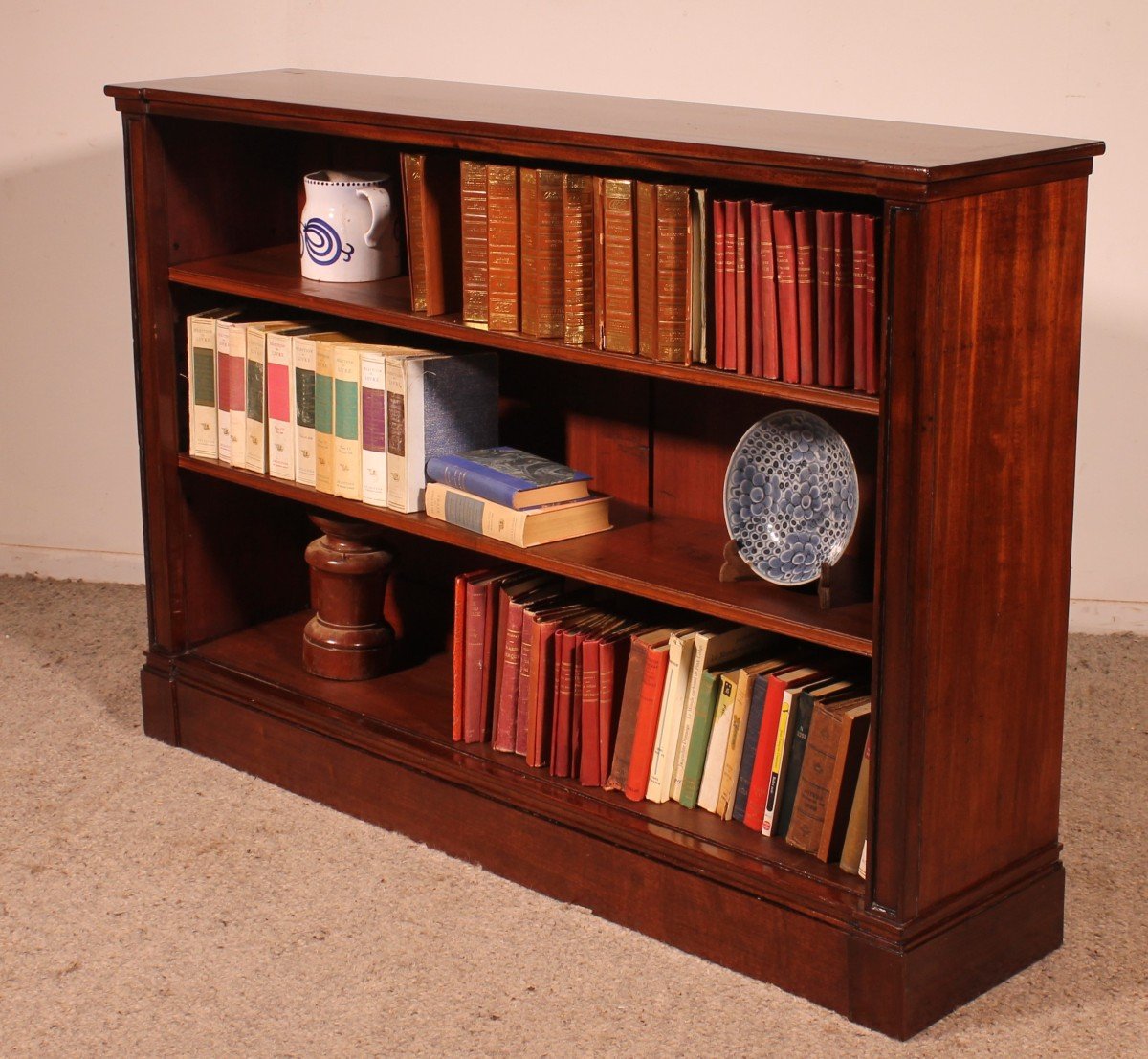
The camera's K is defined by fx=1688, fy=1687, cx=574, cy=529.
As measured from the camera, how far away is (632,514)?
9.05 ft

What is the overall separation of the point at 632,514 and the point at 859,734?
2.06 ft

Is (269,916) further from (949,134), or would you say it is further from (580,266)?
(949,134)

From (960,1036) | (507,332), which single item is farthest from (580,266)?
(960,1036)

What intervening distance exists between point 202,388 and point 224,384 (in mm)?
53

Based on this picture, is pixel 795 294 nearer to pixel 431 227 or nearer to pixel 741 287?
pixel 741 287

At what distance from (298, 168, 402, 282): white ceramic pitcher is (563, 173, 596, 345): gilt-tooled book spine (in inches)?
20.9

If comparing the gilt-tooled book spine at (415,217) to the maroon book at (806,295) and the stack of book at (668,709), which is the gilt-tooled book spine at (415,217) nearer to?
the stack of book at (668,709)

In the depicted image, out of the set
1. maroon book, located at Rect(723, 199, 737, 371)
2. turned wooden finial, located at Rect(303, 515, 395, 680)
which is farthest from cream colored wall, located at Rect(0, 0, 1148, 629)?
maroon book, located at Rect(723, 199, 737, 371)

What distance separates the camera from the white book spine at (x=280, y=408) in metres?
2.84

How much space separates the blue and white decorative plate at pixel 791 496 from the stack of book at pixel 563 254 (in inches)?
6.4

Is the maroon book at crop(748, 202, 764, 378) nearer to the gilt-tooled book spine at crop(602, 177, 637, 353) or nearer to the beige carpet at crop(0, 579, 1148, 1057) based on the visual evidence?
Result: the gilt-tooled book spine at crop(602, 177, 637, 353)

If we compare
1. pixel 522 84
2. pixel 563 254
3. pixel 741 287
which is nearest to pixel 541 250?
pixel 563 254

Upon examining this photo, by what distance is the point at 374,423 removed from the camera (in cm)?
273

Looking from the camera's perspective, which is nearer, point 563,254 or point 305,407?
point 563,254
